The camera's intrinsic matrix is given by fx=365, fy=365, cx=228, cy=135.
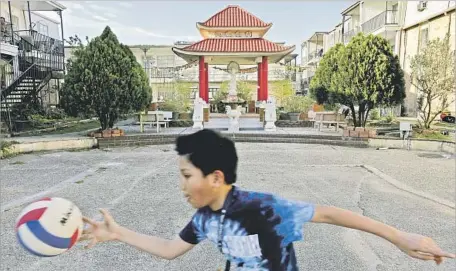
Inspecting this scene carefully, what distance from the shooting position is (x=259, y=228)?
1365mm

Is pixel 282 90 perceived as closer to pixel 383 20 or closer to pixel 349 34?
pixel 383 20

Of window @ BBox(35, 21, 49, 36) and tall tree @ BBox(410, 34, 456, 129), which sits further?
window @ BBox(35, 21, 49, 36)

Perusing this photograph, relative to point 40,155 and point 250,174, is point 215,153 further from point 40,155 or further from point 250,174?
point 40,155

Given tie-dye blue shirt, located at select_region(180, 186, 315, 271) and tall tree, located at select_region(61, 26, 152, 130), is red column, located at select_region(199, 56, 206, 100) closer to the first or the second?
tall tree, located at select_region(61, 26, 152, 130)

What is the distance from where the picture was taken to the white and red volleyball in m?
1.50

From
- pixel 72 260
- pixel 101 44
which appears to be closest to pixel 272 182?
pixel 72 260

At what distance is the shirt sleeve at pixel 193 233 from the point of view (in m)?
1.50

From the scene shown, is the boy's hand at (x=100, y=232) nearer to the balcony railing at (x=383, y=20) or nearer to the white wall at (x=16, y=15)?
the white wall at (x=16, y=15)

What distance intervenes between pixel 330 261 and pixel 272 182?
3.11 meters

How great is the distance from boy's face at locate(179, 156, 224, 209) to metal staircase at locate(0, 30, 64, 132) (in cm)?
1261

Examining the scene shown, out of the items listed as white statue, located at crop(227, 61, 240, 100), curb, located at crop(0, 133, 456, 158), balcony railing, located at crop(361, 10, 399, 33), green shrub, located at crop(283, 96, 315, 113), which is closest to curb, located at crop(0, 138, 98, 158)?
curb, located at crop(0, 133, 456, 158)

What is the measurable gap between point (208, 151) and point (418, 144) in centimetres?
1057

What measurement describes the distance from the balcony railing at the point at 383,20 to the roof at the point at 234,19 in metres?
8.60

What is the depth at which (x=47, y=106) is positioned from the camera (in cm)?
1564
